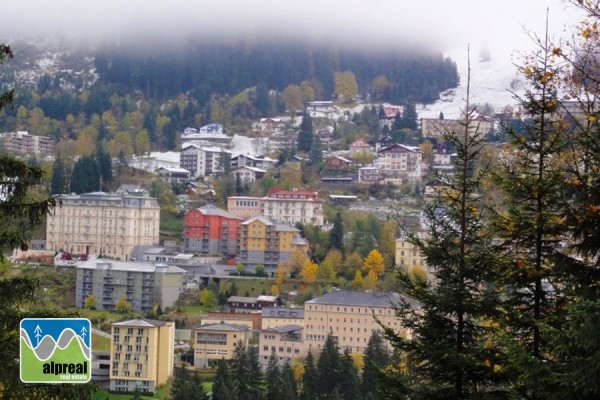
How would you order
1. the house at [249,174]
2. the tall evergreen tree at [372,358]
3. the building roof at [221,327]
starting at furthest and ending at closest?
the house at [249,174], the building roof at [221,327], the tall evergreen tree at [372,358]

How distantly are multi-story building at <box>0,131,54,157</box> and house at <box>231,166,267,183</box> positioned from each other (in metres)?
11.1

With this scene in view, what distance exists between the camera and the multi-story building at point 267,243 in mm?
46219

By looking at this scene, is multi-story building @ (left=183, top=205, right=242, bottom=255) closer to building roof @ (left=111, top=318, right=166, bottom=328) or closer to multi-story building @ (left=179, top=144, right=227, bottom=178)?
multi-story building @ (left=179, top=144, right=227, bottom=178)

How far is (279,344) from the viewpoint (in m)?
34.5

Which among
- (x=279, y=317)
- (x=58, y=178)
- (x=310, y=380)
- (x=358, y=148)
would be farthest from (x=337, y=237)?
(x=358, y=148)

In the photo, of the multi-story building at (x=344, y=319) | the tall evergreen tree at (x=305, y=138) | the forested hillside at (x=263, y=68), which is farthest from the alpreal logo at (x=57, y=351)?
the forested hillside at (x=263, y=68)

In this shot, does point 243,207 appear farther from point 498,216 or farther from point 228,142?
point 498,216

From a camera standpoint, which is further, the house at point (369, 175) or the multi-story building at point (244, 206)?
the house at point (369, 175)

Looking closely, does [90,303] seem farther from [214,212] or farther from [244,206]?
[244,206]

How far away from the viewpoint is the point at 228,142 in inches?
2803

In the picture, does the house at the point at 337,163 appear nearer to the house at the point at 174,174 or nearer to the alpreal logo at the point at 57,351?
the house at the point at 174,174

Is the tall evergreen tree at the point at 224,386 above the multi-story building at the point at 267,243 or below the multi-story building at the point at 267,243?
below

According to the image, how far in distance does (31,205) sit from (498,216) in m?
2.82

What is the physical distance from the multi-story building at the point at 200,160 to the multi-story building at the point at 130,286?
2191cm
